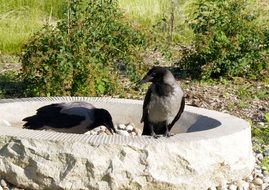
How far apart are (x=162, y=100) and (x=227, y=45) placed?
4.40 meters

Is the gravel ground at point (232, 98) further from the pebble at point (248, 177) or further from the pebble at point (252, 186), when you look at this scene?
the pebble at point (252, 186)

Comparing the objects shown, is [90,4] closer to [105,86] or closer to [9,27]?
[105,86]

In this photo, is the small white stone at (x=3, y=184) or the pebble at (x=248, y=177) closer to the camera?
the small white stone at (x=3, y=184)

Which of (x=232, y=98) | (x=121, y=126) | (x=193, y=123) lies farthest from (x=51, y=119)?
(x=232, y=98)

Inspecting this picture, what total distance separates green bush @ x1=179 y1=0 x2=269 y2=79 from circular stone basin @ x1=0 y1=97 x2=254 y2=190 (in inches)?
178

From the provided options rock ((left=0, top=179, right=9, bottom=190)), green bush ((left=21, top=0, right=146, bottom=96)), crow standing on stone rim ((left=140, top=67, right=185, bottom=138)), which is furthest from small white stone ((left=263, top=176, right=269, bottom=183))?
green bush ((left=21, top=0, right=146, bottom=96))

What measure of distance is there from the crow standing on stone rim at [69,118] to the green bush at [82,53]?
1.78 metres

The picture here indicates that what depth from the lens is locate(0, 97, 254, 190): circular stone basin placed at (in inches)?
185

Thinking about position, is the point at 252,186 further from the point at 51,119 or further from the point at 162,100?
the point at 51,119

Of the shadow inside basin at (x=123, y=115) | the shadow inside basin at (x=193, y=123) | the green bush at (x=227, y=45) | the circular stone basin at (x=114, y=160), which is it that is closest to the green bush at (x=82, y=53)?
the shadow inside basin at (x=123, y=115)

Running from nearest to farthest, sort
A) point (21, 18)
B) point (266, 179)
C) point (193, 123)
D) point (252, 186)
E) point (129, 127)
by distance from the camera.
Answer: point (252, 186) → point (266, 179) → point (193, 123) → point (129, 127) → point (21, 18)

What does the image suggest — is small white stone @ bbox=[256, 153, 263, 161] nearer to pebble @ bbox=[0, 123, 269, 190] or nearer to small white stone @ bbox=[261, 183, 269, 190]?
pebble @ bbox=[0, 123, 269, 190]

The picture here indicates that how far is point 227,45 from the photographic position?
31.4 ft

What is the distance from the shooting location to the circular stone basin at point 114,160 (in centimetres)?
469
